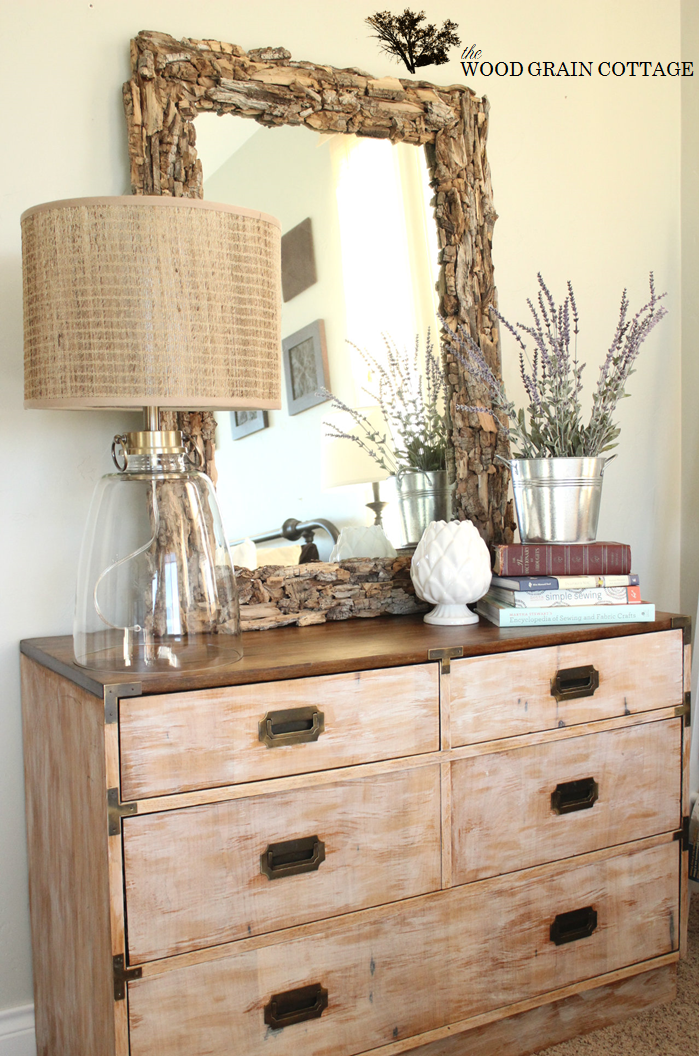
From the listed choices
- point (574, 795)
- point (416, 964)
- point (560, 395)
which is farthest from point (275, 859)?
point (560, 395)

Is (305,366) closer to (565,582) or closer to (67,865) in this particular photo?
(565,582)

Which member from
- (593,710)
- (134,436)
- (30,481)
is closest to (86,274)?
(134,436)

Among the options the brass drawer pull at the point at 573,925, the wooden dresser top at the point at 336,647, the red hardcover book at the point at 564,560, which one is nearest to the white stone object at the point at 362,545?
the wooden dresser top at the point at 336,647

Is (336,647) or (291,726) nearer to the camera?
(291,726)

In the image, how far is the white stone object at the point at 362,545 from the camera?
162 centimetres

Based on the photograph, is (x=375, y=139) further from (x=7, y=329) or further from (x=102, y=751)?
(x=102, y=751)

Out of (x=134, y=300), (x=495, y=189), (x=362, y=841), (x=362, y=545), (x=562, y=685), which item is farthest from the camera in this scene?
(x=495, y=189)

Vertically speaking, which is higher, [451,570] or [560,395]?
[560,395]

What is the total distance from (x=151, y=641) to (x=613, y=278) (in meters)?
1.43

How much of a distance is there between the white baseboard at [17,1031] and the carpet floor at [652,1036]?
2.91 ft

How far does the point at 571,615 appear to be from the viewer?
1.46m

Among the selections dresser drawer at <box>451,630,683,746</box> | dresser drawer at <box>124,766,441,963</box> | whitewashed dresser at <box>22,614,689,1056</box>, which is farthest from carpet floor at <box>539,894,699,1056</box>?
dresser drawer at <box>451,630,683,746</box>

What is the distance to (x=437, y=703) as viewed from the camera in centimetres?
128

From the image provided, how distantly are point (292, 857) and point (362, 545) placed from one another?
63cm
